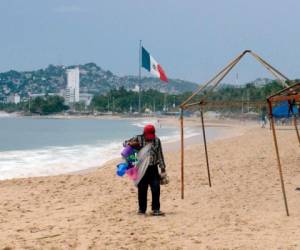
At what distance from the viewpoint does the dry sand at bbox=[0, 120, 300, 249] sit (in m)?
6.22

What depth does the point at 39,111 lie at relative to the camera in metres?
199

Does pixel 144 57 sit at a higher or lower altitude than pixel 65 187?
higher

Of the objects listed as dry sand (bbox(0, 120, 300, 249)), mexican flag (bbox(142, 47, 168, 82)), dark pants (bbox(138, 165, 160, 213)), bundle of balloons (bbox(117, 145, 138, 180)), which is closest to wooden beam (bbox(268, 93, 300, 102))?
dry sand (bbox(0, 120, 300, 249))

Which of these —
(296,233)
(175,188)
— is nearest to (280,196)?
(175,188)

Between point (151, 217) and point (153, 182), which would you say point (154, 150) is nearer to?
point (153, 182)

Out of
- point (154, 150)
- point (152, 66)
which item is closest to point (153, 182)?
point (154, 150)

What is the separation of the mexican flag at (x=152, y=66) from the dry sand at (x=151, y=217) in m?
5.11

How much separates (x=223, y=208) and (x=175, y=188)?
8.02 feet

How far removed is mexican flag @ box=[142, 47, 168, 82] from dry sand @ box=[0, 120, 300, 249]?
511 centimetres

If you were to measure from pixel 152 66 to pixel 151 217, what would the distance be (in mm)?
11292

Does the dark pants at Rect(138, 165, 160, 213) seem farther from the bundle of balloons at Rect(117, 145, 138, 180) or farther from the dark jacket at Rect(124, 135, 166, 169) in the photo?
the bundle of balloons at Rect(117, 145, 138, 180)

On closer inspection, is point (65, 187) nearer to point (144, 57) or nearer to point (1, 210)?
point (1, 210)

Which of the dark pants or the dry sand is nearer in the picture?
the dry sand

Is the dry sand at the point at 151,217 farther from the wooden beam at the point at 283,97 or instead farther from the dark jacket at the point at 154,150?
the wooden beam at the point at 283,97
